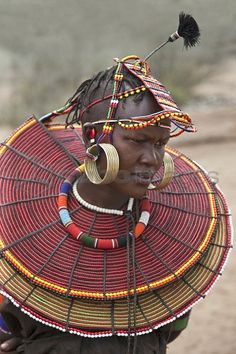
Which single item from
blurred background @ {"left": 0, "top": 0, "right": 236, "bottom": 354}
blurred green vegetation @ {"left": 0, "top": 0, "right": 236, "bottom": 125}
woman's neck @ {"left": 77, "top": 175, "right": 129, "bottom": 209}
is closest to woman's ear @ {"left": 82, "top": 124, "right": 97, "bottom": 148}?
woman's neck @ {"left": 77, "top": 175, "right": 129, "bottom": 209}

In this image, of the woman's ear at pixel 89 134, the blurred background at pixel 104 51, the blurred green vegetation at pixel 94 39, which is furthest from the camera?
the blurred green vegetation at pixel 94 39

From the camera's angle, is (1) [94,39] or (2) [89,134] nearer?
(2) [89,134]

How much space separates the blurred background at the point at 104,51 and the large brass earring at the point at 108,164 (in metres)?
5.78

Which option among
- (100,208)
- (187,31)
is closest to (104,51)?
(187,31)

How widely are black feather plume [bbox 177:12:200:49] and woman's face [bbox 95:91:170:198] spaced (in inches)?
12.5

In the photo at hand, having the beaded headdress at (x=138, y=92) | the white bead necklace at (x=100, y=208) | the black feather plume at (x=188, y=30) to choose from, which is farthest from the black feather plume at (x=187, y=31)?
the white bead necklace at (x=100, y=208)

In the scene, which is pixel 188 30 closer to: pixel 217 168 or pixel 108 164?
pixel 108 164

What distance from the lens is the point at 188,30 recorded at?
1.81 m

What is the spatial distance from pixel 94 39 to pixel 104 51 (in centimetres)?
35

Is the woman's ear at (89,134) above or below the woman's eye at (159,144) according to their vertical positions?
above

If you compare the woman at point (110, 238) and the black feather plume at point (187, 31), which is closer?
the woman at point (110, 238)

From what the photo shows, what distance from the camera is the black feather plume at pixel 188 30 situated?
178 centimetres

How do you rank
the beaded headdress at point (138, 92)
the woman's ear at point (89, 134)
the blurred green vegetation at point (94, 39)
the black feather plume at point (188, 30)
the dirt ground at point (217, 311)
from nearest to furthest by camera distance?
the beaded headdress at point (138, 92) < the woman's ear at point (89, 134) < the black feather plume at point (188, 30) < the dirt ground at point (217, 311) < the blurred green vegetation at point (94, 39)

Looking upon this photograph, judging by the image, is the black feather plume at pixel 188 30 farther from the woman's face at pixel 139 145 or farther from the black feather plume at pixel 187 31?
the woman's face at pixel 139 145
